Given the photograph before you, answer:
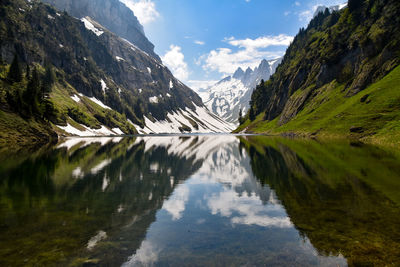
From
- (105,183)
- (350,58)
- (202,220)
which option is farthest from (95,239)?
(350,58)

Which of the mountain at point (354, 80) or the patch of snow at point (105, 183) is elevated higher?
the mountain at point (354, 80)

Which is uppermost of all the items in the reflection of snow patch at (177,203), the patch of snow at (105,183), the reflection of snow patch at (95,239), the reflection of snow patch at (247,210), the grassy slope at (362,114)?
the grassy slope at (362,114)

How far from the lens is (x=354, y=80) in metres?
105

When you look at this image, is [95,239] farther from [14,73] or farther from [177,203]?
[14,73]

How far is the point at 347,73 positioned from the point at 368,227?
124750 millimetres

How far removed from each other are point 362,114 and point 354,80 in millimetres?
36795

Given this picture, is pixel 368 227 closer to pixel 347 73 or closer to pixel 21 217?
pixel 21 217

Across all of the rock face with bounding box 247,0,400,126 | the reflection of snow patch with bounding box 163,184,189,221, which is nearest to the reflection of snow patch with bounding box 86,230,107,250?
the reflection of snow patch with bounding box 163,184,189,221

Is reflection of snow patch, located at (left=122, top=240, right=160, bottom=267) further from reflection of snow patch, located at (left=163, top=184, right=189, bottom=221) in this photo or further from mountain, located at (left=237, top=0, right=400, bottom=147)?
mountain, located at (left=237, top=0, right=400, bottom=147)

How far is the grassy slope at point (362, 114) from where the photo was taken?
6162cm

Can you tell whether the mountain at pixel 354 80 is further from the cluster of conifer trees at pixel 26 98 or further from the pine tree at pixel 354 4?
the cluster of conifer trees at pixel 26 98

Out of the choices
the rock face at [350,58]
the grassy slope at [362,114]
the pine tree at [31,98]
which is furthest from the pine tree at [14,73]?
the rock face at [350,58]

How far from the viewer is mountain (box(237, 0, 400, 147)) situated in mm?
71125

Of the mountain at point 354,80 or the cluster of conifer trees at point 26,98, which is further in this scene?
the cluster of conifer trees at point 26,98
